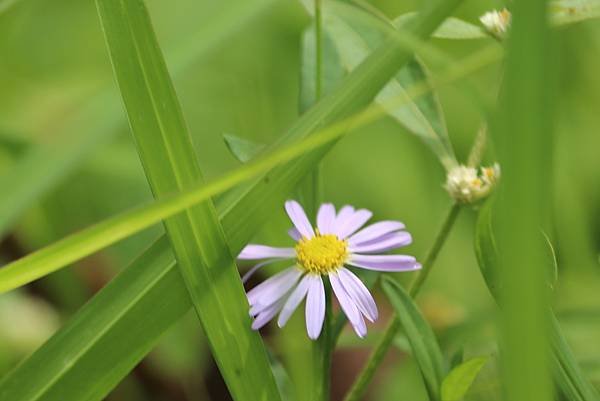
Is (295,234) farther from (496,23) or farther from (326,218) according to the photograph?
(496,23)

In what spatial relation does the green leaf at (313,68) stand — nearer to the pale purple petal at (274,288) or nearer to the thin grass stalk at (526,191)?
the pale purple petal at (274,288)

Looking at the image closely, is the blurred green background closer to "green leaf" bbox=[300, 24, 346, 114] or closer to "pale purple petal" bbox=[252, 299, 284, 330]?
"green leaf" bbox=[300, 24, 346, 114]

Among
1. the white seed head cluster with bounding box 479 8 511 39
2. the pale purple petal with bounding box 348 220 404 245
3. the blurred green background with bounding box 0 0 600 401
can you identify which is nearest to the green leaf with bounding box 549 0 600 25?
the white seed head cluster with bounding box 479 8 511 39

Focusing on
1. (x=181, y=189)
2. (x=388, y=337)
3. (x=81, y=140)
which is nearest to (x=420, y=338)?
(x=388, y=337)

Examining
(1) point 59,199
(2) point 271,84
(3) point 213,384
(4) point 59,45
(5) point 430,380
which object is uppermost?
(4) point 59,45

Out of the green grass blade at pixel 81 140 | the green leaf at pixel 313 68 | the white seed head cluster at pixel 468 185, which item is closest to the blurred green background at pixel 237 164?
the green grass blade at pixel 81 140

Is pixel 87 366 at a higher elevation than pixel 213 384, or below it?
below

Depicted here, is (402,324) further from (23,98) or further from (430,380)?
(23,98)

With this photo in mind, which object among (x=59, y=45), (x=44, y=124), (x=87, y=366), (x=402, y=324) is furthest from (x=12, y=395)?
(x=59, y=45)
